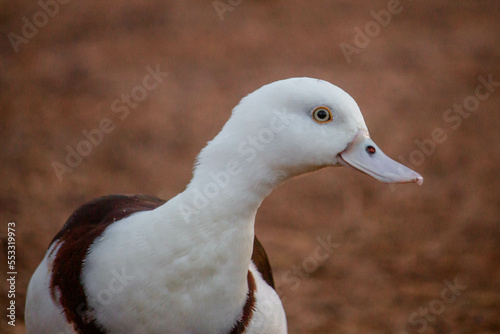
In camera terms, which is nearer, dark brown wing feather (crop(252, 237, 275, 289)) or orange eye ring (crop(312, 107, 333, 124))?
orange eye ring (crop(312, 107, 333, 124))

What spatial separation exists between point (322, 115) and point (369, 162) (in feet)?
0.82

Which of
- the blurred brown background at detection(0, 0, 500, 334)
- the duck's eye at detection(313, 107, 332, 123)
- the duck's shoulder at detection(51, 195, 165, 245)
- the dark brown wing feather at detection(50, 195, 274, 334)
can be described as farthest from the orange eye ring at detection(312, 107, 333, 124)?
the blurred brown background at detection(0, 0, 500, 334)

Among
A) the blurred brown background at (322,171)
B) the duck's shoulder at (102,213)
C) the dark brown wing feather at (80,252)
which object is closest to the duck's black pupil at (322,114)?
the dark brown wing feather at (80,252)

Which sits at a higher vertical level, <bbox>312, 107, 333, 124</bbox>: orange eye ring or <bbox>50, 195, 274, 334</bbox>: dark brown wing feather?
<bbox>312, 107, 333, 124</bbox>: orange eye ring

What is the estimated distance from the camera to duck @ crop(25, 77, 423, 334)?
2.06 metres

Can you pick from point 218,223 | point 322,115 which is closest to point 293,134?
point 322,115

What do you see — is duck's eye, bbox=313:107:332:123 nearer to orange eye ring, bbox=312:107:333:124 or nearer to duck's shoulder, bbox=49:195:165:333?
orange eye ring, bbox=312:107:333:124

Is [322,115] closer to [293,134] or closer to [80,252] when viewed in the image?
[293,134]

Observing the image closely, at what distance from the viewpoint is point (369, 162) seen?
7.03 feet

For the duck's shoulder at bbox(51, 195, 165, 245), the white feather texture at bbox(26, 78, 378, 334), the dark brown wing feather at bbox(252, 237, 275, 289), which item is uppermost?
the white feather texture at bbox(26, 78, 378, 334)

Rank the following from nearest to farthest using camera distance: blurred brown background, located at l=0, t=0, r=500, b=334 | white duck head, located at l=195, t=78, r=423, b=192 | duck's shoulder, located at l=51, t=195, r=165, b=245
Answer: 1. white duck head, located at l=195, t=78, r=423, b=192
2. duck's shoulder, located at l=51, t=195, r=165, b=245
3. blurred brown background, located at l=0, t=0, r=500, b=334

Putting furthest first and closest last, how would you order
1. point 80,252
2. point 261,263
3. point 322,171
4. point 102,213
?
point 322,171, point 261,263, point 102,213, point 80,252

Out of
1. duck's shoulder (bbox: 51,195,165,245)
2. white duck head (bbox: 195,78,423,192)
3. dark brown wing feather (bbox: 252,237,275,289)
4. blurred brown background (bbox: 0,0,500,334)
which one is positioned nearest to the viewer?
white duck head (bbox: 195,78,423,192)

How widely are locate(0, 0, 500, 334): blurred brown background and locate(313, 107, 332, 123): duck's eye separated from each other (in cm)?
296
